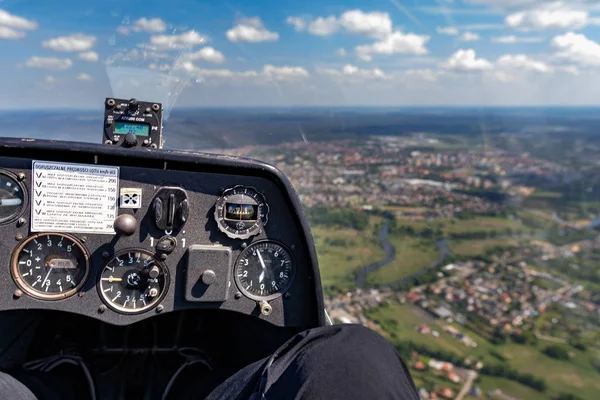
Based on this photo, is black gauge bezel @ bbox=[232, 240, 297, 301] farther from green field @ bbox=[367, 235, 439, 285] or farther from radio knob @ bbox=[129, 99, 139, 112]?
green field @ bbox=[367, 235, 439, 285]

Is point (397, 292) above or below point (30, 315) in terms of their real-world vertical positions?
below

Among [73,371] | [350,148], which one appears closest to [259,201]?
[73,371]

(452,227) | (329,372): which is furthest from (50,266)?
(452,227)

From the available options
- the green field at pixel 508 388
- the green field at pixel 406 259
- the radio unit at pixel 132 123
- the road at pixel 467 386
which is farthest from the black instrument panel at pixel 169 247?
the green field at pixel 406 259

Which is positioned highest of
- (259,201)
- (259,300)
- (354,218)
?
(259,201)

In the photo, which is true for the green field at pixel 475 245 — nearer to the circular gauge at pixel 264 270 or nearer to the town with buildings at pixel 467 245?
the town with buildings at pixel 467 245

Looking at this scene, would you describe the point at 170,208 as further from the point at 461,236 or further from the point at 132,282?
the point at 461,236

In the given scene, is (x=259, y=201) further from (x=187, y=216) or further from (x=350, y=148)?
(x=350, y=148)
